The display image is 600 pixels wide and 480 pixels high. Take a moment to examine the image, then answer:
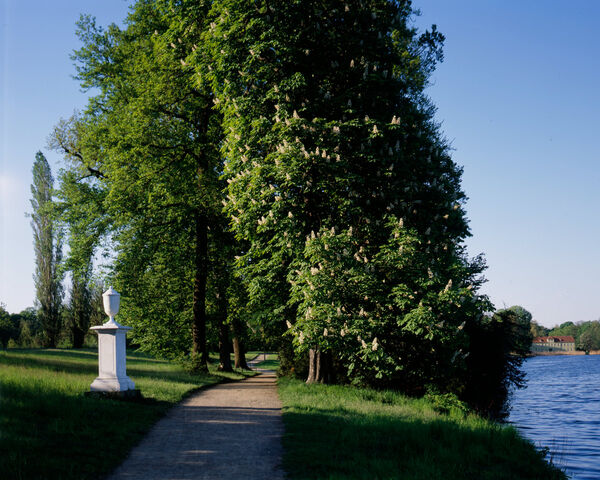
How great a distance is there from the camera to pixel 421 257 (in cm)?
1388

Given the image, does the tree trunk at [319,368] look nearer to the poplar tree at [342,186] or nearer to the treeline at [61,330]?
the poplar tree at [342,186]

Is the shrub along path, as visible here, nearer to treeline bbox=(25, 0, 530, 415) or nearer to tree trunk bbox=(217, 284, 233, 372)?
treeline bbox=(25, 0, 530, 415)

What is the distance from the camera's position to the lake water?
13.1 m

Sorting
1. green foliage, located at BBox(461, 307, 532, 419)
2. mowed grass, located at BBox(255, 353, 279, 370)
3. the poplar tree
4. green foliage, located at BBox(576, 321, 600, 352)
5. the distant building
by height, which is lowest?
the distant building

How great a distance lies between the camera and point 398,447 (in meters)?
8.60

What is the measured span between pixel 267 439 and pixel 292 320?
9.82 meters

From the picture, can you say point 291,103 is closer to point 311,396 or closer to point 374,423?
point 311,396

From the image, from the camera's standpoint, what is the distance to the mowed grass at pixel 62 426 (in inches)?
268

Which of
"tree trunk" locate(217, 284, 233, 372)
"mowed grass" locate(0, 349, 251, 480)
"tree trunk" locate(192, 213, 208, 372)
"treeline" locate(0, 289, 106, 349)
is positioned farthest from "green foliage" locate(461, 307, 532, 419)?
"treeline" locate(0, 289, 106, 349)

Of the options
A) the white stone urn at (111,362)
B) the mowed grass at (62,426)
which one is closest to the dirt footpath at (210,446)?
the mowed grass at (62,426)

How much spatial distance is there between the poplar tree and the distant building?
5944 inches

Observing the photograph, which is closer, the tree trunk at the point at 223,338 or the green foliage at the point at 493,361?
the green foliage at the point at 493,361

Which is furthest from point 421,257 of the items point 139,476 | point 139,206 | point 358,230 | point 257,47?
point 139,206

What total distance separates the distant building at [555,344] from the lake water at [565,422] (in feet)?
417
